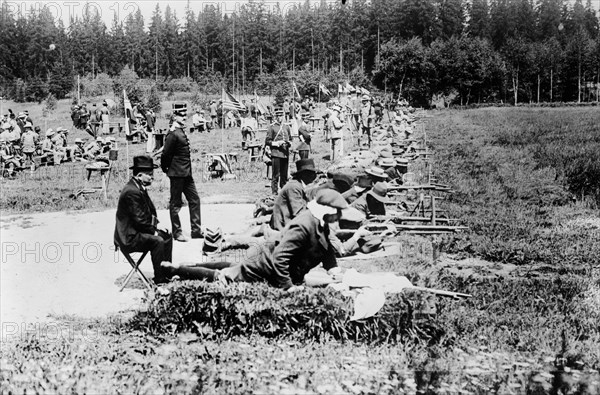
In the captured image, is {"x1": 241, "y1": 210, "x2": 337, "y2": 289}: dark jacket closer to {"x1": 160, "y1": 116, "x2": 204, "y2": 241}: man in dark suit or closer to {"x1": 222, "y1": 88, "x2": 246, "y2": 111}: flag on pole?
{"x1": 160, "y1": 116, "x2": 204, "y2": 241}: man in dark suit

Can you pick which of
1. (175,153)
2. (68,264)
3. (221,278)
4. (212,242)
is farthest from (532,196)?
(68,264)

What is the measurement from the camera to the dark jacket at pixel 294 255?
6.79 meters

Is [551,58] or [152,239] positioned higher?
[551,58]

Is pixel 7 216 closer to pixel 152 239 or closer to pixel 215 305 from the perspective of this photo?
pixel 152 239

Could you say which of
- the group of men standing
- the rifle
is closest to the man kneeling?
the rifle

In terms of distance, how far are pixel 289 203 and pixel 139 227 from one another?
2423 mm

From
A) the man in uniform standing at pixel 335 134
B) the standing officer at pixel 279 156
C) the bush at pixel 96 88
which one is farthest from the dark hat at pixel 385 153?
the bush at pixel 96 88

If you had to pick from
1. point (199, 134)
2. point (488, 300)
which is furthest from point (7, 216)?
point (199, 134)

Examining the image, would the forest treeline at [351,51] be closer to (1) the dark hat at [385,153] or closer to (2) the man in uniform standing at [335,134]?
(2) the man in uniform standing at [335,134]

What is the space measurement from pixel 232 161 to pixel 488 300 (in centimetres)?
1313

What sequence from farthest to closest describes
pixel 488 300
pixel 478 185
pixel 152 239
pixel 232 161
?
pixel 232 161 → pixel 478 185 → pixel 152 239 → pixel 488 300

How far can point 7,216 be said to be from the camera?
483 inches

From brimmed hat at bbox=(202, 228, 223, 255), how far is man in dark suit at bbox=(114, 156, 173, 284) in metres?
1.24

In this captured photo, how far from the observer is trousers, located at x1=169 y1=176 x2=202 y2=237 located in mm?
9265
